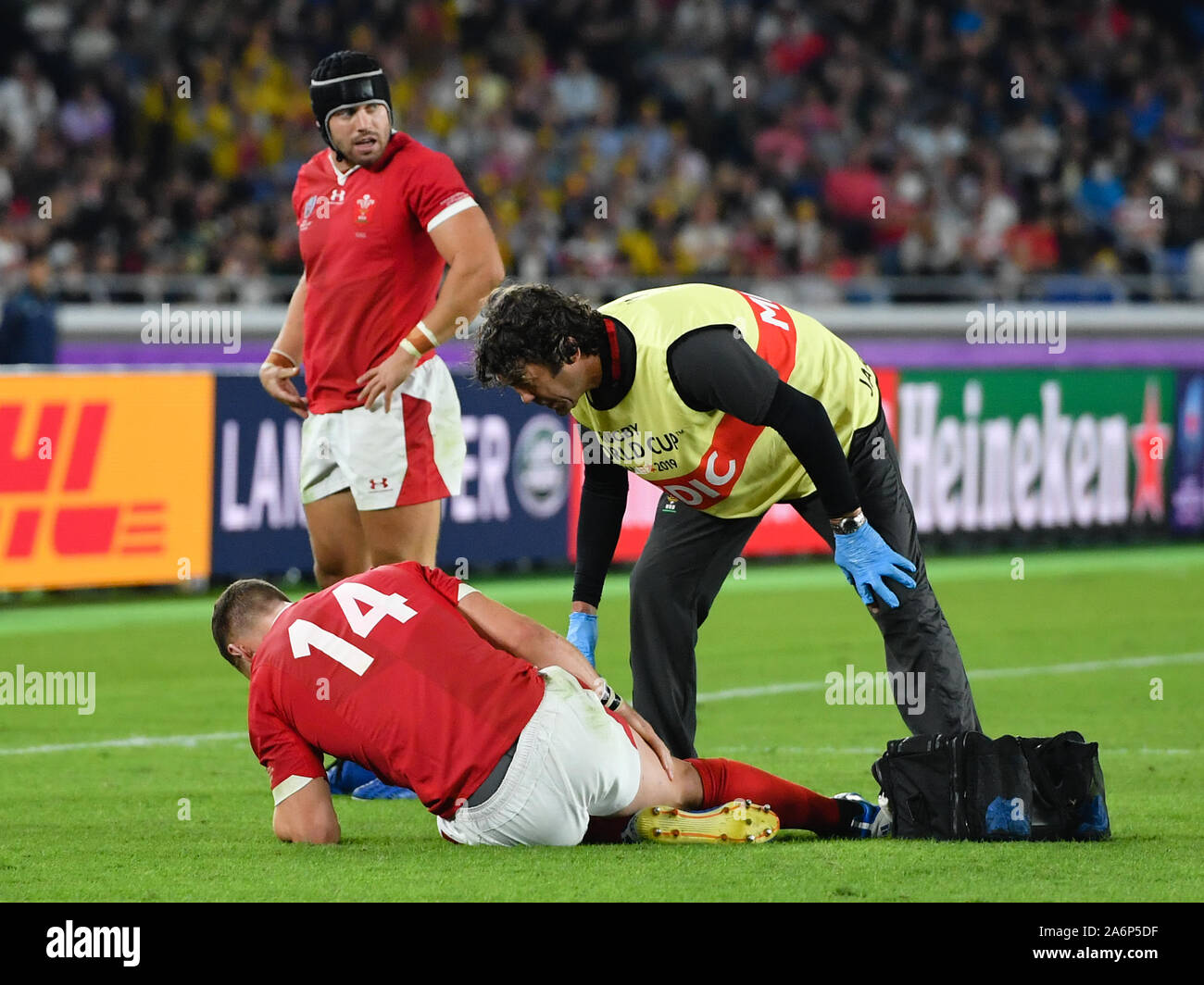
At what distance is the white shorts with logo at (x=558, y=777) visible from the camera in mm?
5434

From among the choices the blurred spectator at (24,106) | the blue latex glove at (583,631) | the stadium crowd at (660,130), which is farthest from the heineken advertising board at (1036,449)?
the blue latex glove at (583,631)

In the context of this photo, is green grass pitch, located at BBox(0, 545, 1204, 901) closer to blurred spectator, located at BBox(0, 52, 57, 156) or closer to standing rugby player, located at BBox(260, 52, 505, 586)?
standing rugby player, located at BBox(260, 52, 505, 586)

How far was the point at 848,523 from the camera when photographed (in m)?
5.71

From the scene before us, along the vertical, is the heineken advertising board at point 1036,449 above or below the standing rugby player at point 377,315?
below

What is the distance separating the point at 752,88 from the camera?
76.8 ft

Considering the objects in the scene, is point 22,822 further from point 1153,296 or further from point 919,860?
point 1153,296

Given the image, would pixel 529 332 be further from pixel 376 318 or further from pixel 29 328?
pixel 29 328

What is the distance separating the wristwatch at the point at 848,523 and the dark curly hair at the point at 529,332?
91 centimetres

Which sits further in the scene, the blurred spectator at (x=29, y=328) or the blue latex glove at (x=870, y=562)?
the blurred spectator at (x=29, y=328)

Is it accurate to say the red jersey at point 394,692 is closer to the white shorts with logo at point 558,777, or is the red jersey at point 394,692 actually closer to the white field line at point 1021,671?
the white shorts with logo at point 558,777

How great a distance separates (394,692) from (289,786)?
52 centimetres

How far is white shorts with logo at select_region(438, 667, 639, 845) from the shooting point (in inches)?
214

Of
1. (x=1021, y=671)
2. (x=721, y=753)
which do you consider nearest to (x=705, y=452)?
(x=721, y=753)
